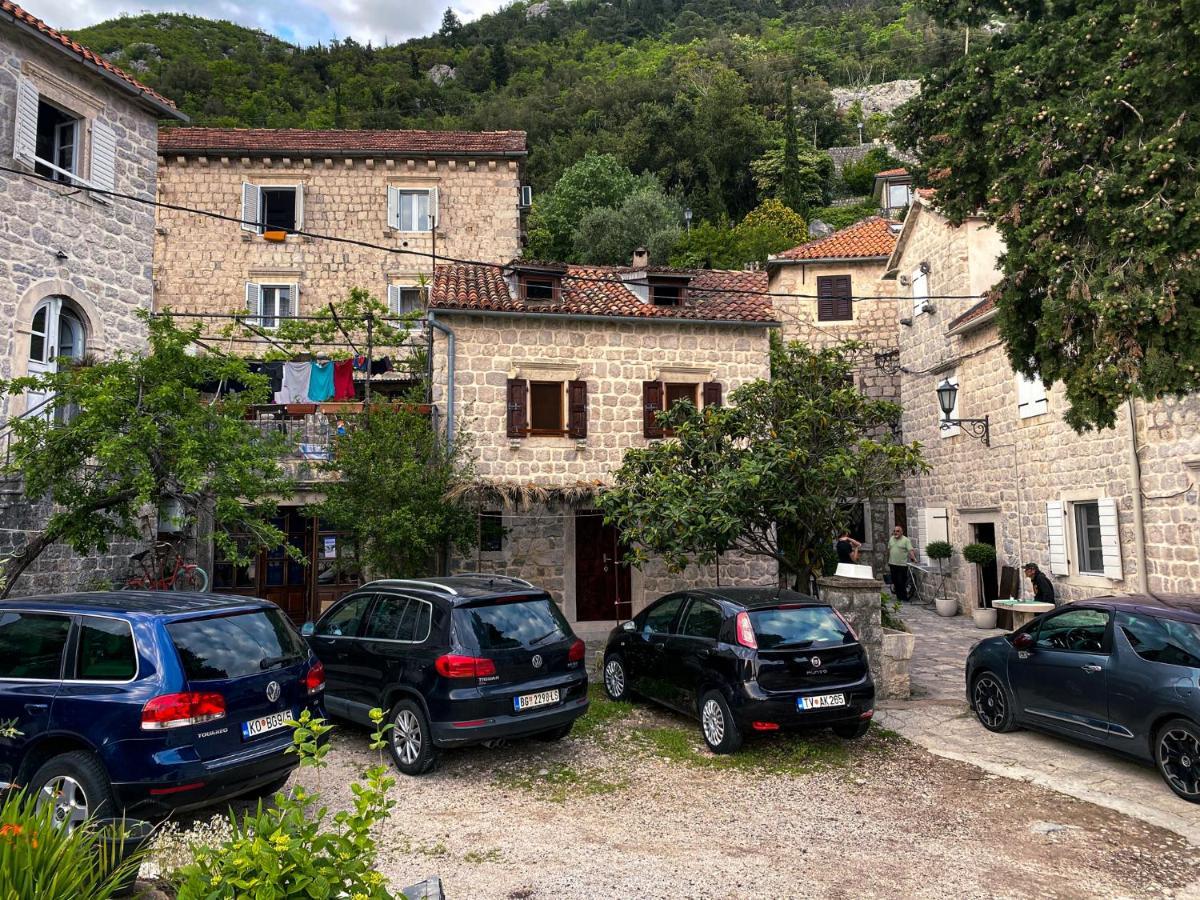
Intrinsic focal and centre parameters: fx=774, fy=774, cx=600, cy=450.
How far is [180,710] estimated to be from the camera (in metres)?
5.00

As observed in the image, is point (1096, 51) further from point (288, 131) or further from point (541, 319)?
point (288, 131)

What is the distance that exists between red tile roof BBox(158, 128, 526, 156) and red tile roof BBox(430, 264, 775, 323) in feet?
29.4

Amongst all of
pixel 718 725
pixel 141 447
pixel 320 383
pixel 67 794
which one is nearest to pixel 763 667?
pixel 718 725

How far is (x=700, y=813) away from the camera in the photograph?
614 cm

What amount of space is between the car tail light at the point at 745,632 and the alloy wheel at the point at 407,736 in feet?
10.2

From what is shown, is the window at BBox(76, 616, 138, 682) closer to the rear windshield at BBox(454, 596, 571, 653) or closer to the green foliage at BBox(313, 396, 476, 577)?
the rear windshield at BBox(454, 596, 571, 653)

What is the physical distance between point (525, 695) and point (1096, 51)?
929 centimetres

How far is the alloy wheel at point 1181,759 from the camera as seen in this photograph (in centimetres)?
615

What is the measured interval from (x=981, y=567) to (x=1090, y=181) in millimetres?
11189

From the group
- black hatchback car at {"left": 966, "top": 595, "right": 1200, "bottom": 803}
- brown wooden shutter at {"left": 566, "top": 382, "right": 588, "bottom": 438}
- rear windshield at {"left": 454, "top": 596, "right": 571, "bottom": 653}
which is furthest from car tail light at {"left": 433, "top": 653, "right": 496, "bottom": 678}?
brown wooden shutter at {"left": 566, "top": 382, "right": 588, "bottom": 438}

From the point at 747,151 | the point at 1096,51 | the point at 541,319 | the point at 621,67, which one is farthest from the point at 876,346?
the point at 621,67

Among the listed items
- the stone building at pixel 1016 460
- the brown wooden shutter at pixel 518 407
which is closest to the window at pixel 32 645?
the brown wooden shutter at pixel 518 407

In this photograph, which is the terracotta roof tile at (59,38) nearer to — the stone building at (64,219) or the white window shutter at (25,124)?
the stone building at (64,219)

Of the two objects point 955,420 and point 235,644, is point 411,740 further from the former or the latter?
point 955,420
